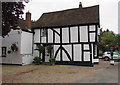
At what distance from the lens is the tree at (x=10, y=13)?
26.9 ft

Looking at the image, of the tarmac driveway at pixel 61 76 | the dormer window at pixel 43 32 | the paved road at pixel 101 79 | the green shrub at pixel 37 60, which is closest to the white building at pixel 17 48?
the green shrub at pixel 37 60

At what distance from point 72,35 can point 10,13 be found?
37.5ft

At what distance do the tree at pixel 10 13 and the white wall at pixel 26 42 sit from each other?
402 inches

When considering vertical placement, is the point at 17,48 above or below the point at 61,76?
above

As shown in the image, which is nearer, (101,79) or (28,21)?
(101,79)

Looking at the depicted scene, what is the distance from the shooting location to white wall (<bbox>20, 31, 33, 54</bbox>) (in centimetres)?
1905

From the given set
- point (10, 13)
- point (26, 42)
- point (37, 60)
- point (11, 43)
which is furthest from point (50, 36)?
point (10, 13)

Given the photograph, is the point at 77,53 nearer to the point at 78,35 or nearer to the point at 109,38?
the point at 78,35

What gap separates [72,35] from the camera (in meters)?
18.8

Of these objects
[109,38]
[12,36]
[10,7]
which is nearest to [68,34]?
[12,36]

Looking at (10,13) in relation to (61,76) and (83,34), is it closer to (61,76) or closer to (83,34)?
(61,76)

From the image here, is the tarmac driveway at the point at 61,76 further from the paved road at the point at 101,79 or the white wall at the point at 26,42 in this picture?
the white wall at the point at 26,42

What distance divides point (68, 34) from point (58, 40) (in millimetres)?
1656

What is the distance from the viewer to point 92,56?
17812mm
